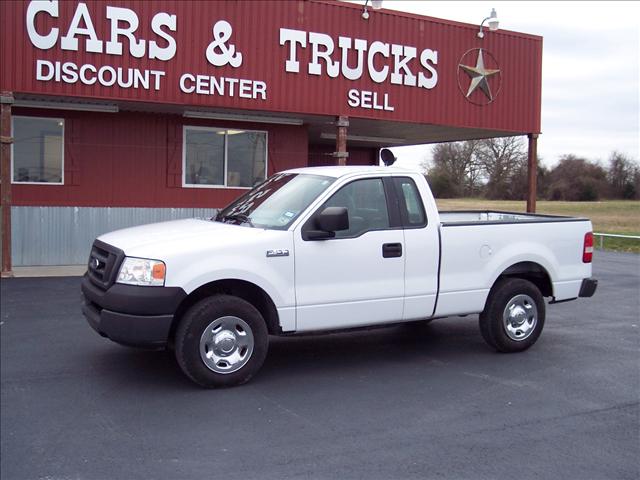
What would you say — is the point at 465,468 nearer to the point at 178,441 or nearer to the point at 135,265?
the point at 178,441

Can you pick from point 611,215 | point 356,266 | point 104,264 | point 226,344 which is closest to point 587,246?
point 356,266

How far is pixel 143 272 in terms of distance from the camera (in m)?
5.73

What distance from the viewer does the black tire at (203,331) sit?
5.83 meters

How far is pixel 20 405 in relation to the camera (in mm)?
5453

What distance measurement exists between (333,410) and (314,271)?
1323mm

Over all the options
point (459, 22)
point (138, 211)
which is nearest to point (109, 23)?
point (138, 211)

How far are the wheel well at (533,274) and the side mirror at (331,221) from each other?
2.27m

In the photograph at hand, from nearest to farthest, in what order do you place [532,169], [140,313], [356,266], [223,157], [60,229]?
[140,313], [356,266], [60,229], [223,157], [532,169]

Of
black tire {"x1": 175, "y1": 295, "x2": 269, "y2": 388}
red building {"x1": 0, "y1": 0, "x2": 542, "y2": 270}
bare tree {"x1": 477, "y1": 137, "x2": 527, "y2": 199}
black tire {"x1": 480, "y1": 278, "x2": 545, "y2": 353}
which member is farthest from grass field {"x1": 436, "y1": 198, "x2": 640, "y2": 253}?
black tire {"x1": 175, "y1": 295, "x2": 269, "y2": 388}

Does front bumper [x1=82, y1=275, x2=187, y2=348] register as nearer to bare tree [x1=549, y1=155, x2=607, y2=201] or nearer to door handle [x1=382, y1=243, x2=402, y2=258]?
door handle [x1=382, y1=243, x2=402, y2=258]

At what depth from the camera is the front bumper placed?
223 inches

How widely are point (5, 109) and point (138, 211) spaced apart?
139 inches

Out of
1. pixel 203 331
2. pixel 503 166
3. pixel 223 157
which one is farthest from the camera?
pixel 503 166

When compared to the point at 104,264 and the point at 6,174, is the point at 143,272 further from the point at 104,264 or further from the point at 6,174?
the point at 6,174
